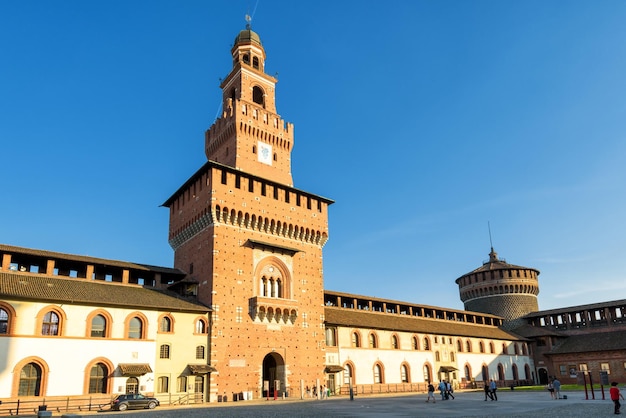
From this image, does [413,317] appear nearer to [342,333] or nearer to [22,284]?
[342,333]

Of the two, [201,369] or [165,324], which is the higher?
[165,324]

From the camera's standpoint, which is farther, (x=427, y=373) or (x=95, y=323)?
(x=427, y=373)

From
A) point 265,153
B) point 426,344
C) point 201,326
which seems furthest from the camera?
point 426,344

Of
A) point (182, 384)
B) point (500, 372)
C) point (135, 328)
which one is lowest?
point (500, 372)

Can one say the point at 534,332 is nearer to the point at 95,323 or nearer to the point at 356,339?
the point at 356,339

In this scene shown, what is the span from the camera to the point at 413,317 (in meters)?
64.6

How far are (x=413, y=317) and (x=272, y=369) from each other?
983 inches

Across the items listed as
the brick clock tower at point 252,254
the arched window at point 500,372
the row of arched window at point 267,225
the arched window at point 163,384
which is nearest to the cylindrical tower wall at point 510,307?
the arched window at point 500,372

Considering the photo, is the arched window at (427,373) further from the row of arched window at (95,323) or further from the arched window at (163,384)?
the arched window at (163,384)

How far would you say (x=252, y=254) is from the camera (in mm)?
45219

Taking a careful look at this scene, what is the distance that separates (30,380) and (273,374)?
20.9 metres

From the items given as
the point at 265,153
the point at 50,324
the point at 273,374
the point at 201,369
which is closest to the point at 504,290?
the point at 273,374

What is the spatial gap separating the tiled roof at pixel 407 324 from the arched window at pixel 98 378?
863 inches

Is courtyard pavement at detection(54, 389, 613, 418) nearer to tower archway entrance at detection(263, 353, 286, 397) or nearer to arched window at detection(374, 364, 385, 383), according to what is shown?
tower archway entrance at detection(263, 353, 286, 397)
